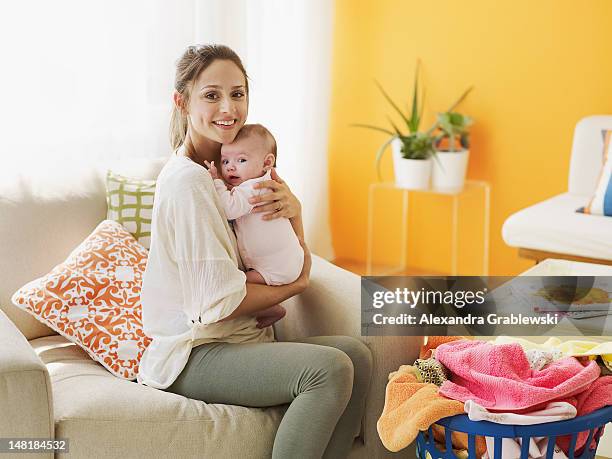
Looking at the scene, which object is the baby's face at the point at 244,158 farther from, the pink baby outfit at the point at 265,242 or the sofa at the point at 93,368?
the sofa at the point at 93,368

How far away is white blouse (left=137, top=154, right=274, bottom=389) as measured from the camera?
1826 mm

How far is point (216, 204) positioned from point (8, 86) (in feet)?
4.18

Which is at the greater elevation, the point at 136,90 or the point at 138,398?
the point at 136,90

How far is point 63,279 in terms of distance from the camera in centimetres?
210

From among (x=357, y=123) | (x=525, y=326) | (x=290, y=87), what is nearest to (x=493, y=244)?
(x=357, y=123)

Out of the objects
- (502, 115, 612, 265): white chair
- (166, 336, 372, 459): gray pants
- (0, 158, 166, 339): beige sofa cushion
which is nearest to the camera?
(166, 336, 372, 459): gray pants

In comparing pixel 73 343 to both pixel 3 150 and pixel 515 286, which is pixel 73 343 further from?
pixel 515 286

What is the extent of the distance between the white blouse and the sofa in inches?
4.2

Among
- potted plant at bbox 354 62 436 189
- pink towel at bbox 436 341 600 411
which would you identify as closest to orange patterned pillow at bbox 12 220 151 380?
pink towel at bbox 436 341 600 411

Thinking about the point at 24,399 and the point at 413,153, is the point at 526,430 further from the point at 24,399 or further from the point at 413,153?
the point at 413,153

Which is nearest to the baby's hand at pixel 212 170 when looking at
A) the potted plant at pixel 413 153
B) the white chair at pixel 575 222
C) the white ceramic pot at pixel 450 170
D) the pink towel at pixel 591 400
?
the pink towel at pixel 591 400

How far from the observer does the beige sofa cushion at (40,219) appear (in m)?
2.17

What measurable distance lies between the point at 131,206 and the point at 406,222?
7.42ft

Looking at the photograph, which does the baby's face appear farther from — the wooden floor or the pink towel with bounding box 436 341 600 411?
the wooden floor
